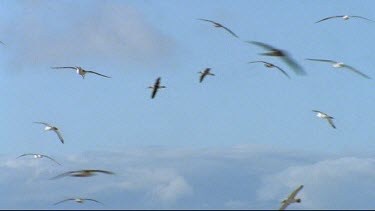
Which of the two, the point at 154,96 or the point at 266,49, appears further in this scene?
the point at 154,96

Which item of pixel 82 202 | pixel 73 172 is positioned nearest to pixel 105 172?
pixel 73 172

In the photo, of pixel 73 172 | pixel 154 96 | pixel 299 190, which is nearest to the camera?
pixel 299 190

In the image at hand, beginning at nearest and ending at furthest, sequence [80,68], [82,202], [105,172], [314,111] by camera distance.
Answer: [105,172] → [82,202] → [314,111] → [80,68]

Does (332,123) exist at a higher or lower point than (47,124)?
lower

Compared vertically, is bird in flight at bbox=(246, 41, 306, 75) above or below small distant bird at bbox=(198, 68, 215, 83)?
below

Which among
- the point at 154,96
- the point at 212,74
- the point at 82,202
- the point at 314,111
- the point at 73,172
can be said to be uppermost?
the point at 212,74

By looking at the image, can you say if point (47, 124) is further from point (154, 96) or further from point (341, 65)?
point (341, 65)

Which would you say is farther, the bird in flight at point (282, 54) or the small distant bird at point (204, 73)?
the small distant bird at point (204, 73)

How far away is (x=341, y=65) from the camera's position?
46875 millimetres

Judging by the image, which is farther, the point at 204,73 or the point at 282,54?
the point at 204,73

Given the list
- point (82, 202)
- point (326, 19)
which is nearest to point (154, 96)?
point (82, 202)

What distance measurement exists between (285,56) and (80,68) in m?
24.3

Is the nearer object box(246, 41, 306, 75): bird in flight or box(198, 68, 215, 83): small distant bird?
box(246, 41, 306, 75): bird in flight

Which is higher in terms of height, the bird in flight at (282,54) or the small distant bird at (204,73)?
the small distant bird at (204,73)
